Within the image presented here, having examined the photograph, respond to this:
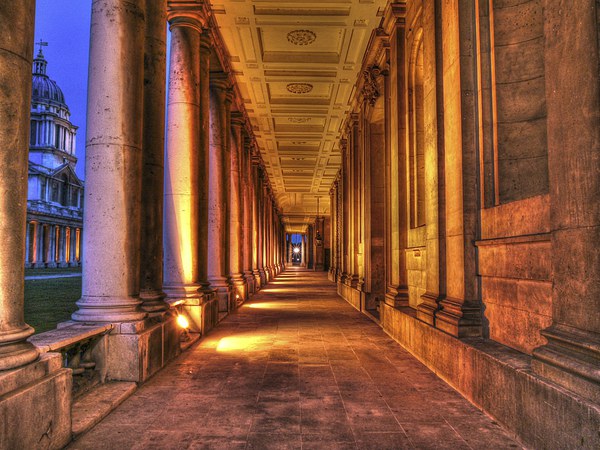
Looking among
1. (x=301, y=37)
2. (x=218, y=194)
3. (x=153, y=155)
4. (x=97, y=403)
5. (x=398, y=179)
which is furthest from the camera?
(x=218, y=194)

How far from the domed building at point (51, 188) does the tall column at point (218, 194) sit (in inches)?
2227

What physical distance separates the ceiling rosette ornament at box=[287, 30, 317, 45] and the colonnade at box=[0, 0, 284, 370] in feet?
6.99

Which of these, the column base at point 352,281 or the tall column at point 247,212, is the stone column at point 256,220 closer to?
A: the tall column at point 247,212

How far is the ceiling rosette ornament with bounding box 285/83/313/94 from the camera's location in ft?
57.4

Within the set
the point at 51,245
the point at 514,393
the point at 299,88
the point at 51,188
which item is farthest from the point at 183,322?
the point at 51,188

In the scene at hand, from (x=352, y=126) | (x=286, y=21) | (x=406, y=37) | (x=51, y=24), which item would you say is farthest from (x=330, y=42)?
(x=51, y=24)

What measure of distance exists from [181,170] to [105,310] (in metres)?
4.79

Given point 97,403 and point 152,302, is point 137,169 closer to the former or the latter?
point 152,302

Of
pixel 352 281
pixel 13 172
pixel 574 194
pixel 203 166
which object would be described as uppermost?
pixel 203 166

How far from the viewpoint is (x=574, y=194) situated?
152 inches

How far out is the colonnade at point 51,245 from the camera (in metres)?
63.1

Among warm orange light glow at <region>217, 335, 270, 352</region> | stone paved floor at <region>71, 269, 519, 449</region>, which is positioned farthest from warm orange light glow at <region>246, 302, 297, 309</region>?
stone paved floor at <region>71, 269, 519, 449</region>

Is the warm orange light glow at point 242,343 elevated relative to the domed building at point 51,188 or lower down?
lower down

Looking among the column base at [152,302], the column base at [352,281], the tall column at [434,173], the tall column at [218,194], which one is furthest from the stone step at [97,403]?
the column base at [352,281]
